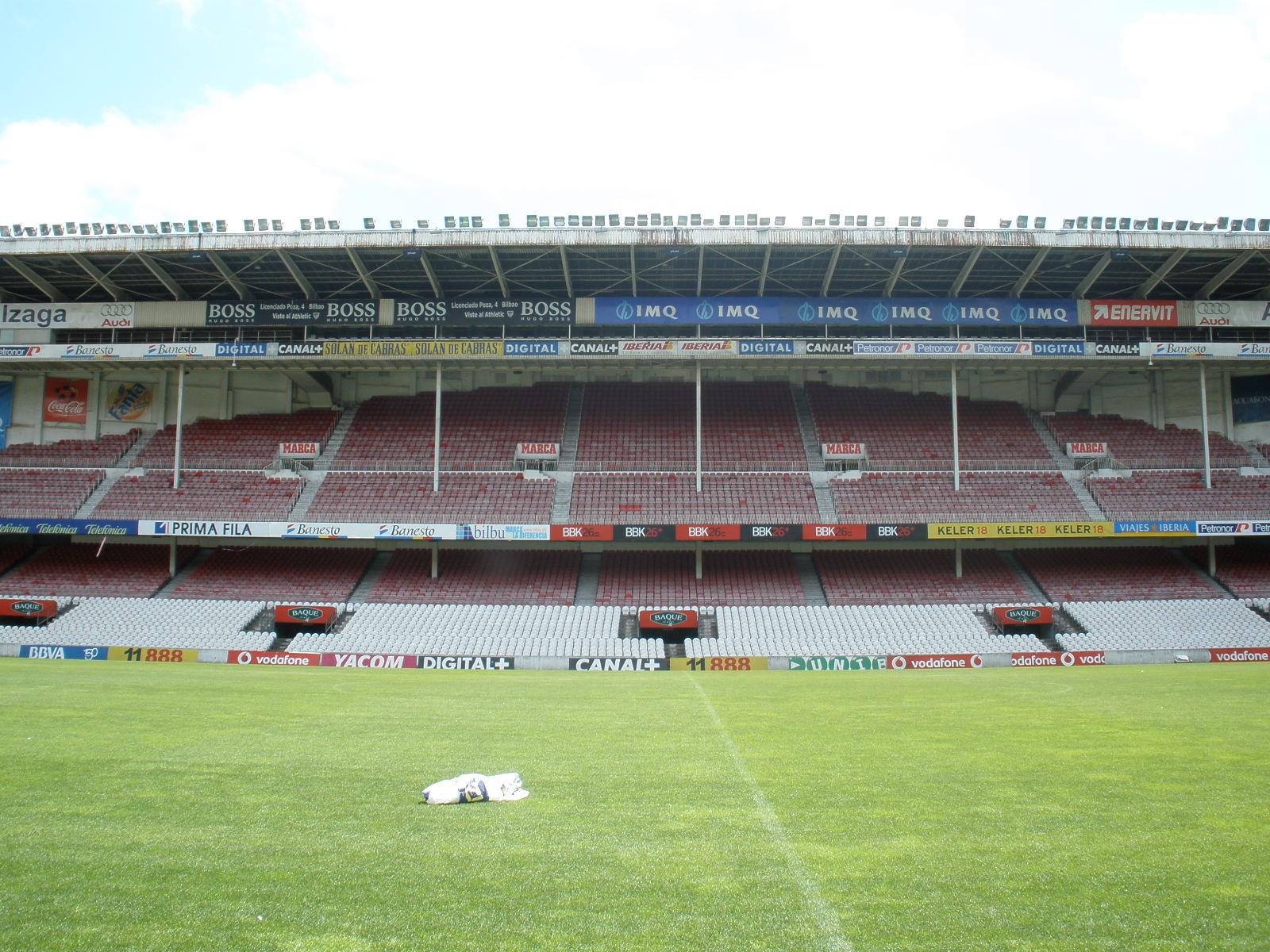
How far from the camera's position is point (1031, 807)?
787 centimetres

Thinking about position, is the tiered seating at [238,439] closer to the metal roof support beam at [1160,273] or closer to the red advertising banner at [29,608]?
the red advertising banner at [29,608]

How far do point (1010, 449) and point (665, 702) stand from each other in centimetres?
2787

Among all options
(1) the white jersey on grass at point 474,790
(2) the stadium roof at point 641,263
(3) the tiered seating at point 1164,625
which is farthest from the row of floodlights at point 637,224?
(1) the white jersey on grass at point 474,790

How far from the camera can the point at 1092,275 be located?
36.4 meters

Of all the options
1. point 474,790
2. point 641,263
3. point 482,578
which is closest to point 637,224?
point 641,263

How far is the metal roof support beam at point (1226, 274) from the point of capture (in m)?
34.5

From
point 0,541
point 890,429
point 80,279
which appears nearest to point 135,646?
point 0,541

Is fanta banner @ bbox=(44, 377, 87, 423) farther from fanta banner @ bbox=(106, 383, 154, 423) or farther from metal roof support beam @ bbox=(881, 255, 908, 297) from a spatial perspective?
metal roof support beam @ bbox=(881, 255, 908, 297)

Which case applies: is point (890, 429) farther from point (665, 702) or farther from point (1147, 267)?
point (665, 702)

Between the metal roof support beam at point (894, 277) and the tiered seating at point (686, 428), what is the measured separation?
6.91m

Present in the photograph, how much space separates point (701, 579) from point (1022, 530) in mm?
12642

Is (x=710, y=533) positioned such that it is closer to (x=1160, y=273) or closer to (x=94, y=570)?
(x=1160, y=273)

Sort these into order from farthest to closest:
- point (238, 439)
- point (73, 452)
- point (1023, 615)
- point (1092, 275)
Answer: point (238, 439), point (73, 452), point (1092, 275), point (1023, 615)

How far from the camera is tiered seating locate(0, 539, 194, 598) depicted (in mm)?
34406
